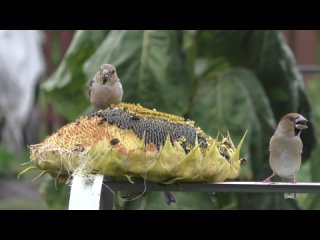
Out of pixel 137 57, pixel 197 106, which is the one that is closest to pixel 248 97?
pixel 197 106

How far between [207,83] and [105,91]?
1.70m

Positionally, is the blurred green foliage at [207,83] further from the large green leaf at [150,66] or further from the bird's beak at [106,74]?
the bird's beak at [106,74]

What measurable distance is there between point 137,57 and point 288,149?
1.91m

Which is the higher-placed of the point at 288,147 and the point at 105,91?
the point at 105,91

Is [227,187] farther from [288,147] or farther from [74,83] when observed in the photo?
[74,83]

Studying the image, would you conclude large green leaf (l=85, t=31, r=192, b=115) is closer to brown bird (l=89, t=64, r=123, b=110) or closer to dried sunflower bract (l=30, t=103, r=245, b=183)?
brown bird (l=89, t=64, r=123, b=110)

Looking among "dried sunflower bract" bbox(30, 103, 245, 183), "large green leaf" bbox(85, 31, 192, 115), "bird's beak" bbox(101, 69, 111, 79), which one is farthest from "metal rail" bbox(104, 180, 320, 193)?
"large green leaf" bbox(85, 31, 192, 115)

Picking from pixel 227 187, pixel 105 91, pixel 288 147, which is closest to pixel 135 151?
pixel 227 187

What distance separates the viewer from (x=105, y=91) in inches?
Result: 117

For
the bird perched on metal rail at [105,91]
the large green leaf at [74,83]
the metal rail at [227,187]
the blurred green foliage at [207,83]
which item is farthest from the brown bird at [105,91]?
the large green leaf at [74,83]

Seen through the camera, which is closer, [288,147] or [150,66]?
[288,147]

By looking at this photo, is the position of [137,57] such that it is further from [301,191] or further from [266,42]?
[301,191]

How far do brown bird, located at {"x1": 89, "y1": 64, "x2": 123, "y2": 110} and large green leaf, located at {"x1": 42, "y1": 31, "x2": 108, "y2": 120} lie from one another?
1.37 m

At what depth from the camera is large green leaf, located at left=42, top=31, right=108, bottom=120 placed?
180 inches
